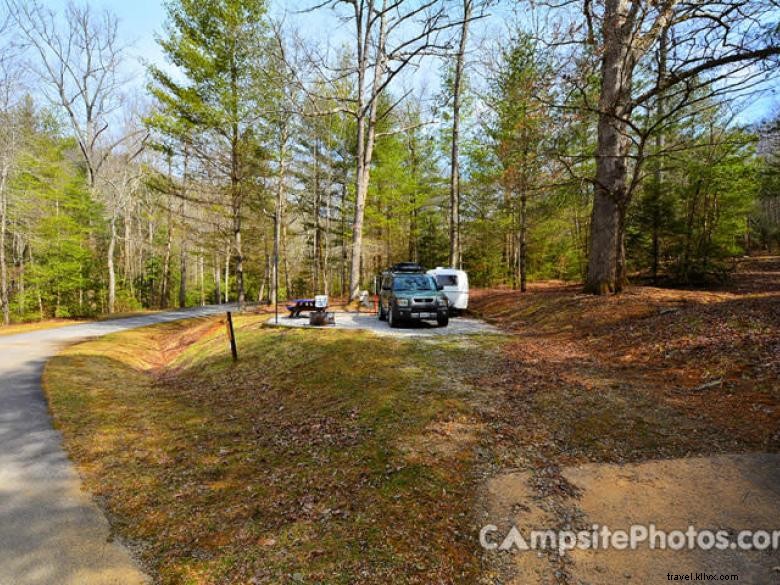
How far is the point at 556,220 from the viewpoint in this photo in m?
23.1

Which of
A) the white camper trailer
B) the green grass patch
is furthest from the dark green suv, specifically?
the green grass patch

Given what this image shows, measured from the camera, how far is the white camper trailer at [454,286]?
14.7 metres

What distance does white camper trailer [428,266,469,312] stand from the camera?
14.7 metres

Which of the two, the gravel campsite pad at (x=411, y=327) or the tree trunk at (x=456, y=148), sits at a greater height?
the tree trunk at (x=456, y=148)

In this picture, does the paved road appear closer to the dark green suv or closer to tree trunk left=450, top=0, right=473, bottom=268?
the dark green suv

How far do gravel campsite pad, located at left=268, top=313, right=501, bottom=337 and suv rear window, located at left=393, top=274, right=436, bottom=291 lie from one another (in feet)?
3.94

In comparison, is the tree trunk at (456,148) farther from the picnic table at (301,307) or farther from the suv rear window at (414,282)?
the picnic table at (301,307)

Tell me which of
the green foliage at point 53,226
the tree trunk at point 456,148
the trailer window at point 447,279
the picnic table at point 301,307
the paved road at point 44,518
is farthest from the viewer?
the green foliage at point 53,226

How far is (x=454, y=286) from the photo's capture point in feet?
48.3

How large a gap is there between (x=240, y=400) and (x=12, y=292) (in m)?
29.9

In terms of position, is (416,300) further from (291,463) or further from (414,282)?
(291,463)

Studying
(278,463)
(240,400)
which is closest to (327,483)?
(278,463)

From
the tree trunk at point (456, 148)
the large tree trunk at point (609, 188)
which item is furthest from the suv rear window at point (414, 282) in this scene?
the tree trunk at point (456, 148)

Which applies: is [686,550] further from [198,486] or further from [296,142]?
[296,142]
